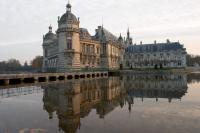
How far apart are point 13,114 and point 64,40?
5982 cm

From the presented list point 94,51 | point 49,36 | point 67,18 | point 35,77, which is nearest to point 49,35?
point 49,36

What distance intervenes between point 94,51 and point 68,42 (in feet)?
56.1

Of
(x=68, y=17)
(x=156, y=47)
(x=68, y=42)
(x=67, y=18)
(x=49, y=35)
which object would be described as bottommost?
(x=68, y=42)

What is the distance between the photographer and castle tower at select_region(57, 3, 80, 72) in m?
74.8

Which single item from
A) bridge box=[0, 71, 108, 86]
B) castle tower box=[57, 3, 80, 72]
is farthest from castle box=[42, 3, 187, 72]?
bridge box=[0, 71, 108, 86]

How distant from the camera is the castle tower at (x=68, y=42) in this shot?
7481 centimetres

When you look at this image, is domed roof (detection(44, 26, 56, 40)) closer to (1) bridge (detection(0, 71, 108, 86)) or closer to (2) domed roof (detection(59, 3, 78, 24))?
(2) domed roof (detection(59, 3, 78, 24))

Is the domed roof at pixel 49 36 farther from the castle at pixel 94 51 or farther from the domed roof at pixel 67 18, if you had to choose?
the domed roof at pixel 67 18

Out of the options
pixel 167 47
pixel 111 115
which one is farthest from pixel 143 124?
pixel 167 47

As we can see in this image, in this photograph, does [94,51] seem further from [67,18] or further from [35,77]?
[35,77]

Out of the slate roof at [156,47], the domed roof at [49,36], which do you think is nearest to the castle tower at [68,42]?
the domed roof at [49,36]

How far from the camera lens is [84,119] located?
15.2 meters

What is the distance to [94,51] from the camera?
9062 centimetres

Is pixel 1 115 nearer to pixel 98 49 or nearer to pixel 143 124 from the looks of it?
pixel 143 124
